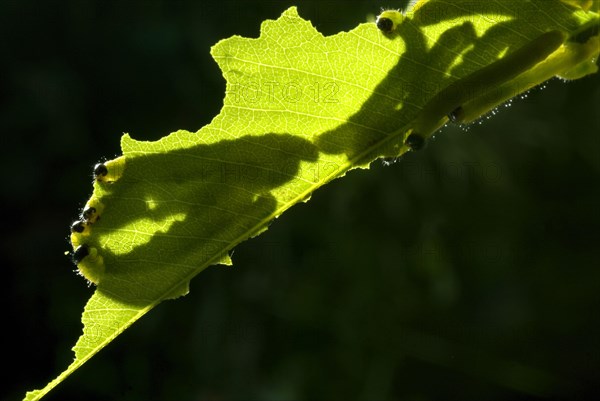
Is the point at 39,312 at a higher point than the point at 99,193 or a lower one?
higher

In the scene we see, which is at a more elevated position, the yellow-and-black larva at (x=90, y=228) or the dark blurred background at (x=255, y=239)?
the dark blurred background at (x=255, y=239)

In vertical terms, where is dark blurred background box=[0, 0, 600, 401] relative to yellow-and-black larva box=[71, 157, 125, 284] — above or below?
above

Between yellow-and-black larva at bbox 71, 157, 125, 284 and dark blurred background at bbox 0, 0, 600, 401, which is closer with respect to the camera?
yellow-and-black larva at bbox 71, 157, 125, 284

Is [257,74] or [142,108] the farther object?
[142,108]

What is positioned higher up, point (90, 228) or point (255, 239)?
point (255, 239)

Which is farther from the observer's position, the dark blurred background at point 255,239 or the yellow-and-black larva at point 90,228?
the dark blurred background at point 255,239

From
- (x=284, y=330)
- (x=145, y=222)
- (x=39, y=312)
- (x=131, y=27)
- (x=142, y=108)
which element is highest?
(x=131, y=27)

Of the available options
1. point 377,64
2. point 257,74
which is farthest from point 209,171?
point 377,64

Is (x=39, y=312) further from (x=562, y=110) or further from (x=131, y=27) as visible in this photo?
(x=562, y=110)
